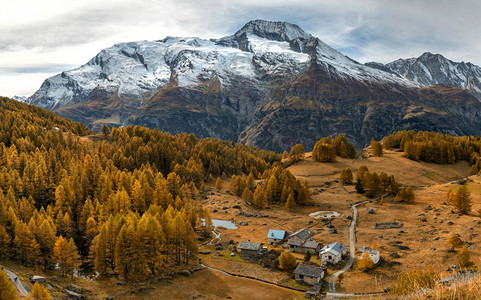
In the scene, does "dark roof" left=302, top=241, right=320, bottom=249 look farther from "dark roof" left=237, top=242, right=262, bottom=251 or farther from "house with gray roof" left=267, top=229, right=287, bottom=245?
"dark roof" left=237, top=242, right=262, bottom=251

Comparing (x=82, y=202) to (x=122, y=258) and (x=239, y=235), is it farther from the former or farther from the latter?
(x=239, y=235)

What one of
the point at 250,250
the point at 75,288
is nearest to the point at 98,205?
the point at 75,288

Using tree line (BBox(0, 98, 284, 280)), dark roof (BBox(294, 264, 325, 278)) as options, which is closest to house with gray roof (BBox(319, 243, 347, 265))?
dark roof (BBox(294, 264, 325, 278))

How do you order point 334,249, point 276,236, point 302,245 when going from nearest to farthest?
1. point 334,249
2. point 302,245
3. point 276,236

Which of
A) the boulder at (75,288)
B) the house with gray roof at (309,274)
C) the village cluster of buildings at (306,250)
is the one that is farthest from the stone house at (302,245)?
the boulder at (75,288)

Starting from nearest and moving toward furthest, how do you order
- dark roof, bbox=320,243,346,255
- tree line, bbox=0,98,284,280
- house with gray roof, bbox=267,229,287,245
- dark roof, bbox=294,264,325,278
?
tree line, bbox=0,98,284,280, dark roof, bbox=294,264,325,278, dark roof, bbox=320,243,346,255, house with gray roof, bbox=267,229,287,245

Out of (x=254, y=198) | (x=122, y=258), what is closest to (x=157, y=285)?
(x=122, y=258)

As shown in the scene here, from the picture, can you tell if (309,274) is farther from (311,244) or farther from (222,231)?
(222,231)

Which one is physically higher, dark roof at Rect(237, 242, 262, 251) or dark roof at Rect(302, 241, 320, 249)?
dark roof at Rect(237, 242, 262, 251)
